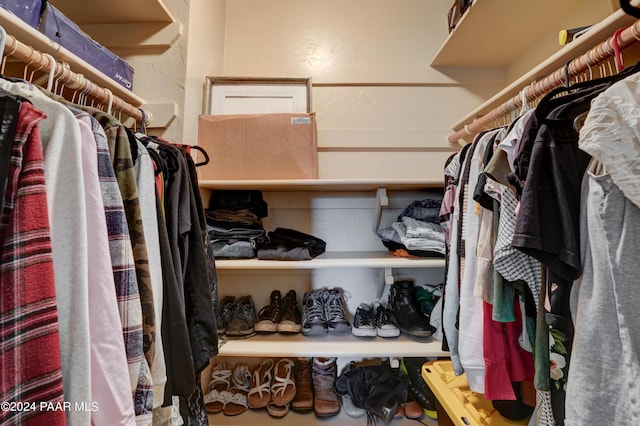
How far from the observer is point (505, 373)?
2.15 ft

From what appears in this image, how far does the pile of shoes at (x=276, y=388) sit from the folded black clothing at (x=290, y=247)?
1.71 feet

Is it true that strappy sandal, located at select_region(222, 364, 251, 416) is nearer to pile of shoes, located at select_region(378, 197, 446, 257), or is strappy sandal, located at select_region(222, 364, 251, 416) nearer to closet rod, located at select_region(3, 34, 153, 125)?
pile of shoes, located at select_region(378, 197, 446, 257)

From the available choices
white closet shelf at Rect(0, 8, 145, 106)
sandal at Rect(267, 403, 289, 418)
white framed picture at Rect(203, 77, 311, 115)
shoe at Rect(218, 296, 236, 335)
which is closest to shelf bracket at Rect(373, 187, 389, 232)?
white framed picture at Rect(203, 77, 311, 115)

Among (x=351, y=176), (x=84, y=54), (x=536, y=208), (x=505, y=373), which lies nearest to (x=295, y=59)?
(x=351, y=176)

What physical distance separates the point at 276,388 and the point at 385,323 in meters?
0.54

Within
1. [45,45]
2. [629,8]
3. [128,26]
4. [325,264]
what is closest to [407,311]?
[325,264]

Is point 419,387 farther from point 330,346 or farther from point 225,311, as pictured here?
point 225,311

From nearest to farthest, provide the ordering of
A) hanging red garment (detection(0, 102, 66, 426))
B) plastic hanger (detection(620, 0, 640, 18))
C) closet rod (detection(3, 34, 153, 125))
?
1. hanging red garment (detection(0, 102, 66, 426))
2. plastic hanger (detection(620, 0, 640, 18))
3. closet rod (detection(3, 34, 153, 125))

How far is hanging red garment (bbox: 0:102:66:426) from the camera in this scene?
332mm

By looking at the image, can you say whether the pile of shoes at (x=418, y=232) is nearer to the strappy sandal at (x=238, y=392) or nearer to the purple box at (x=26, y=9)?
the strappy sandal at (x=238, y=392)

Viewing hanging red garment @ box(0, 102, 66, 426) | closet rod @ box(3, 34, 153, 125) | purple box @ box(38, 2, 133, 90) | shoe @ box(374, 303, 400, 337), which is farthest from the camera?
shoe @ box(374, 303, 400, 337)

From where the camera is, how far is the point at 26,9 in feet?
2.23

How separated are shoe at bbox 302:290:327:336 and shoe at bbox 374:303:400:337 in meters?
0.23

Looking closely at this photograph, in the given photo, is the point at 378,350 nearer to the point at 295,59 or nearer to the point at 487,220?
the point at 487,220
